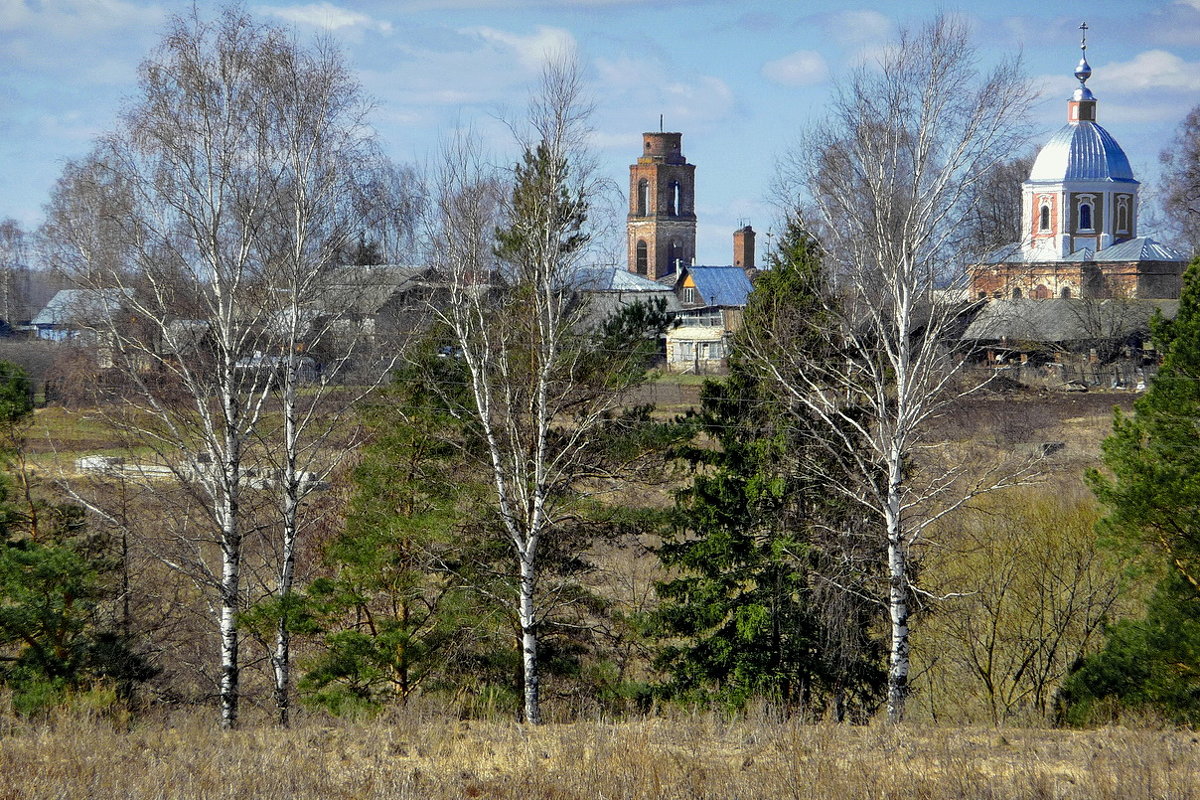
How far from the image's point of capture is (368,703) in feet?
52.4

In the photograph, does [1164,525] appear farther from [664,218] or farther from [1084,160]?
[664,218]

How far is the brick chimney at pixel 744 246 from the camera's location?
83.4 metres

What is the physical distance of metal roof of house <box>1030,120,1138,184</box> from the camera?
6481 centimetres

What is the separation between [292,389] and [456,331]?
2506 millimetres

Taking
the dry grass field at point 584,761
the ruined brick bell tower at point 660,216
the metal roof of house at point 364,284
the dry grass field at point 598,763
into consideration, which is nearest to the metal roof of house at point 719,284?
the ruined brick bell tower at point 660,216

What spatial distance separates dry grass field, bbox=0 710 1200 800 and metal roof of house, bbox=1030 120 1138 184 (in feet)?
196

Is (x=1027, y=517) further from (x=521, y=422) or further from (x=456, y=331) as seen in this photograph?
(x=456, y=331)

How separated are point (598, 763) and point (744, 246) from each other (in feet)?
252

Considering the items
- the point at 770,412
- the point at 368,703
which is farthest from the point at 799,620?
the point at 368,703

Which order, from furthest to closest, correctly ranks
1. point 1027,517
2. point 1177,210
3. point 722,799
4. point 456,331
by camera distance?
point 1177,210 → point 1027,517 → point 456,331 → point 722,799

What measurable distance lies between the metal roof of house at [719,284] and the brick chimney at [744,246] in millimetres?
8901

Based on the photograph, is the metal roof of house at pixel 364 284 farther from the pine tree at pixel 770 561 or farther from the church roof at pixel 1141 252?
the church roof at pixel 1141 252

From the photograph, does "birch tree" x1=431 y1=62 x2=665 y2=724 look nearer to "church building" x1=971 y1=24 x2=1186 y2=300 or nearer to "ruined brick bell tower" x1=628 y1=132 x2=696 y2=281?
"church building" x1=971 y1=24 x2=1186 y2=300

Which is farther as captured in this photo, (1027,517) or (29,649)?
(1027,517)
